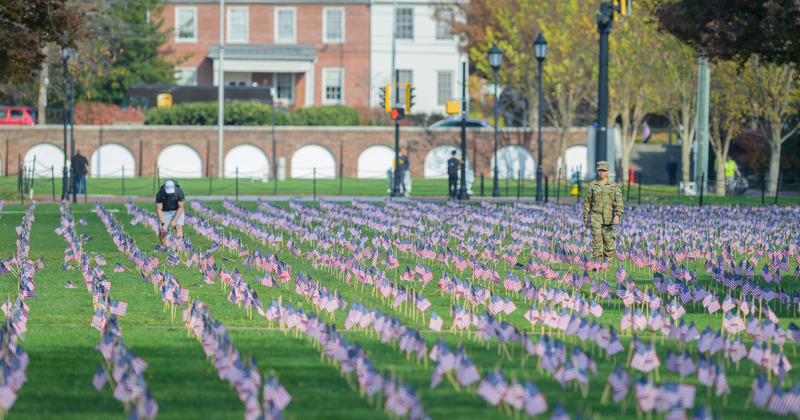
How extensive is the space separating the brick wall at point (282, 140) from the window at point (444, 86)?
910 cm

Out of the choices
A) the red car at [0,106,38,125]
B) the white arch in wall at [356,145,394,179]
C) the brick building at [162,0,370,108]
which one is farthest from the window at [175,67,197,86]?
the white arch in wall at [356,145,394,179]

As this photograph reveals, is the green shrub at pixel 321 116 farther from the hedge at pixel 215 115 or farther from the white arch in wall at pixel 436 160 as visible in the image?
the white arch in wall at pixel 436 160

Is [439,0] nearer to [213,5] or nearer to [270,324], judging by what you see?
[213,5]

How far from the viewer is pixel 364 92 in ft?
218

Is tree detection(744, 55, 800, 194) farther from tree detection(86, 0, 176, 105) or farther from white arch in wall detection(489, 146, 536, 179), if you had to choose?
tree detection(86, 0, 176, 105)

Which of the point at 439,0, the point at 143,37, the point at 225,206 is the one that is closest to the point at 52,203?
the point at 225,206

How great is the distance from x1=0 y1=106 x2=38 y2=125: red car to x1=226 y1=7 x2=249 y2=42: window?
14.1 metres

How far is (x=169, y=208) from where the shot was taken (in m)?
18.8

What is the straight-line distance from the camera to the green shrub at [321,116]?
58.4m

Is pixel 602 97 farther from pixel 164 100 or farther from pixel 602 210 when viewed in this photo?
pixel 164 100

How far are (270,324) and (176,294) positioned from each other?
122 centimetres

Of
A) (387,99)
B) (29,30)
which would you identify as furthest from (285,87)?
(29,30)

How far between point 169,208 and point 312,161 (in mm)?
39063

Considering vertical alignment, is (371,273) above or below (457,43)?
below
